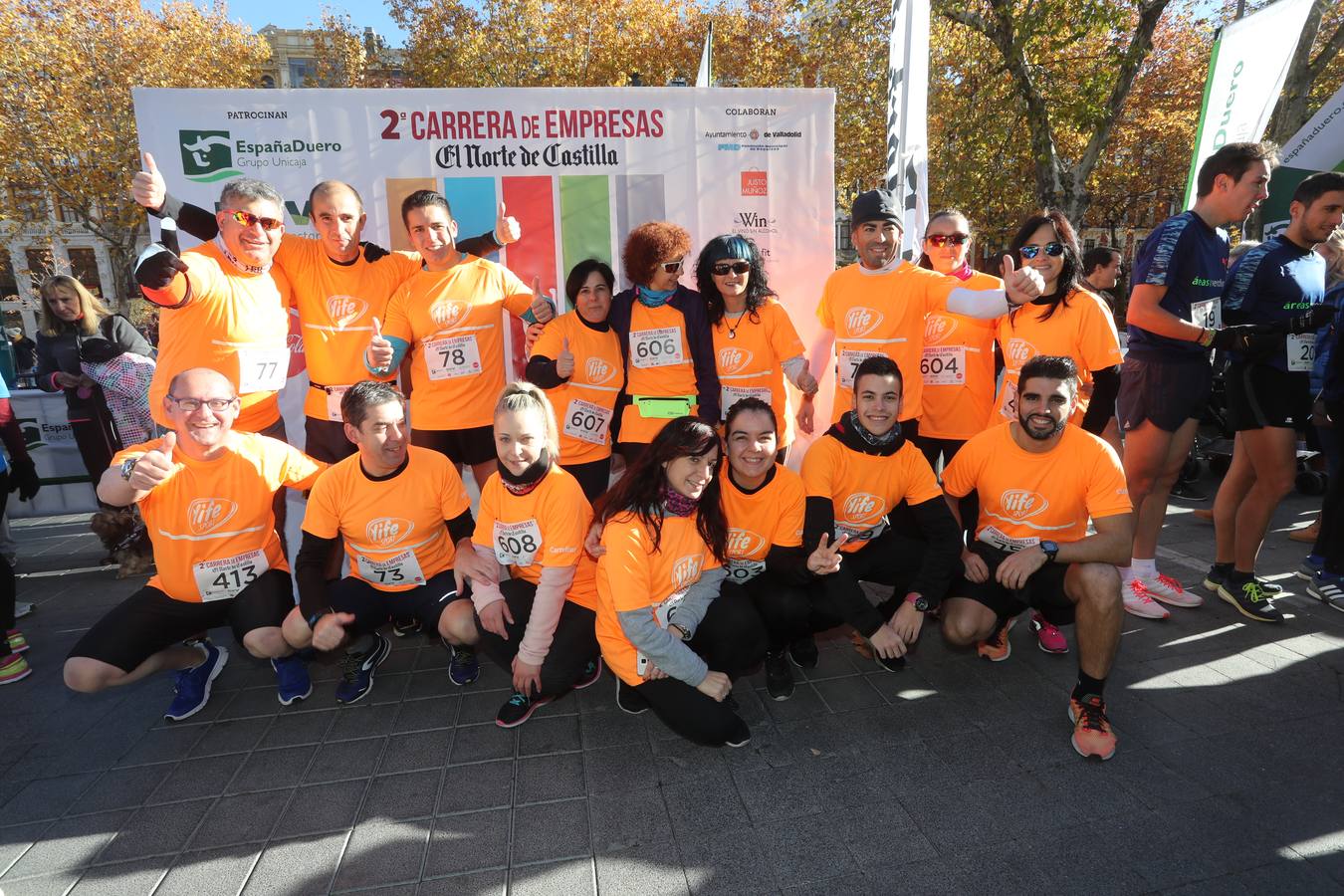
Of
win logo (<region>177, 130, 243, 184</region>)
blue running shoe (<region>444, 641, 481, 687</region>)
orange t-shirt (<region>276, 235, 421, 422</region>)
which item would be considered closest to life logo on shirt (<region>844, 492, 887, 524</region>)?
blue running shoe (<region>444, 641, 481, 687</region>)

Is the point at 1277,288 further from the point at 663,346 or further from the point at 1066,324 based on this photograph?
the point at 663,346

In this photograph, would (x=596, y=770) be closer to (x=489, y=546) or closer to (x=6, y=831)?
(x=489, y=546)

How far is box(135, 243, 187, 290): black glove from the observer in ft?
9.53

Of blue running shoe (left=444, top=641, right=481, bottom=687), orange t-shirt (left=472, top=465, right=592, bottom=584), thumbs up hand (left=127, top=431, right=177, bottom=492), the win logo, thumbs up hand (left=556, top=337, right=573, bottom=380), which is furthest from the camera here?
the win logo

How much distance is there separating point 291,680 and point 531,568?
4.00ft

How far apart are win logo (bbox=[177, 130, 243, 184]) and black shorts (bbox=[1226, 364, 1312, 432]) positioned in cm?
574

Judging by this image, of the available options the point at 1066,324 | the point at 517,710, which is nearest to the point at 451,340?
the point at 517,710

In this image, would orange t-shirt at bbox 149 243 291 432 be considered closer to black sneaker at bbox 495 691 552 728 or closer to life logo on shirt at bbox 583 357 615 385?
life logo on shirt at bbox 583 357 615 385

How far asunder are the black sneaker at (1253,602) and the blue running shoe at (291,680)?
4673mm

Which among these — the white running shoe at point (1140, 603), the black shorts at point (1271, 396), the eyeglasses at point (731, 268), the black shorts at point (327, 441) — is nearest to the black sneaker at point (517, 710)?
the black shorts at point (327, 441)

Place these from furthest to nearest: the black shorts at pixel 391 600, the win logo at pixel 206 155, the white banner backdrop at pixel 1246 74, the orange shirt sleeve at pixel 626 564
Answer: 1. the white banner backdrop at pixel 1246 74
2. the win logo at pixel 206 155
3. the black shorts at pixel 391 600
4. the orange shirt sleeve at pixel 626 564

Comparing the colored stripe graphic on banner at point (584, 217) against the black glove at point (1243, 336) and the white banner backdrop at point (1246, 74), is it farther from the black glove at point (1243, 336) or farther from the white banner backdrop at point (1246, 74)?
the white banner backdrop at point (1246, 74)

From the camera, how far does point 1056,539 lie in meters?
3.04

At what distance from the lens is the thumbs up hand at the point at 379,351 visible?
10.8ft
